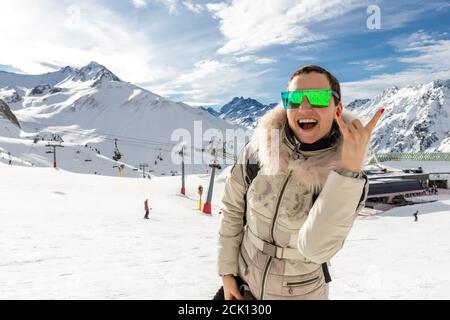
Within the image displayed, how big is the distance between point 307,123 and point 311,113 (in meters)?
0.08

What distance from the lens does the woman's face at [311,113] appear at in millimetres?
2037

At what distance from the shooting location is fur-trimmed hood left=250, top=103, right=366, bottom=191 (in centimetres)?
209

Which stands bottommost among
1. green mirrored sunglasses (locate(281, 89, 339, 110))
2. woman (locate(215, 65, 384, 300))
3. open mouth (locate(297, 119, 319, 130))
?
woman (locate(215, 65, 384, 300))

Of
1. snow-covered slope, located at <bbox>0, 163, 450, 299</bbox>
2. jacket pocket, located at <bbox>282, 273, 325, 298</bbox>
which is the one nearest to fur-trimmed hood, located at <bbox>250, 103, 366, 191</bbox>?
jacket pocket, located at <bbox>282, 273, 325, 298</bbox>

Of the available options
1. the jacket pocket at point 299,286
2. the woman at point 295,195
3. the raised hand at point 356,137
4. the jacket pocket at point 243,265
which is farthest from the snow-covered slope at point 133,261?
the raised hand at point 356,137

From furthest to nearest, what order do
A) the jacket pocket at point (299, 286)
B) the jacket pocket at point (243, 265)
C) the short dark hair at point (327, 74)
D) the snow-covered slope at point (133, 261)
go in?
the snow-covered slope at point (133, 261) → the jacket pocket at point (243, 265) → the jacket pocket at point (299, 286) → the short dark hair at point (327, 74)

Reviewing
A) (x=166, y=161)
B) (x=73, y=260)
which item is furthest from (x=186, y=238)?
(x=166, y=161)

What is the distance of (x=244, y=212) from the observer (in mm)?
2609

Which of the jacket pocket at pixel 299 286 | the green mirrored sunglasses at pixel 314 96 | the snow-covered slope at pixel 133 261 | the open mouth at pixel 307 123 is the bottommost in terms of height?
the snow-covered slope at pixel 133 261

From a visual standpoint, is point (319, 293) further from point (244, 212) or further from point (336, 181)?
point (336, 181)

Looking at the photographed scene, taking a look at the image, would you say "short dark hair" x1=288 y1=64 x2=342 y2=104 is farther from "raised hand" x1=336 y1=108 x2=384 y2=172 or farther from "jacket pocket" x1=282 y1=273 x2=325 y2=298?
"jacket pocket" x1=282 y1=273 x2=325 y2=298

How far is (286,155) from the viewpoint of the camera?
2256 millimetres

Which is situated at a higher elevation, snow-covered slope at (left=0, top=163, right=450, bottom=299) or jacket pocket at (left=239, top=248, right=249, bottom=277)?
A: jacket pocket at (left=239, top=248, right=249, bottom=277)

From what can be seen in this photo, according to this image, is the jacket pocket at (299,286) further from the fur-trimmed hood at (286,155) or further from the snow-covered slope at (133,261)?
the snow-covered slope at (133,261)
